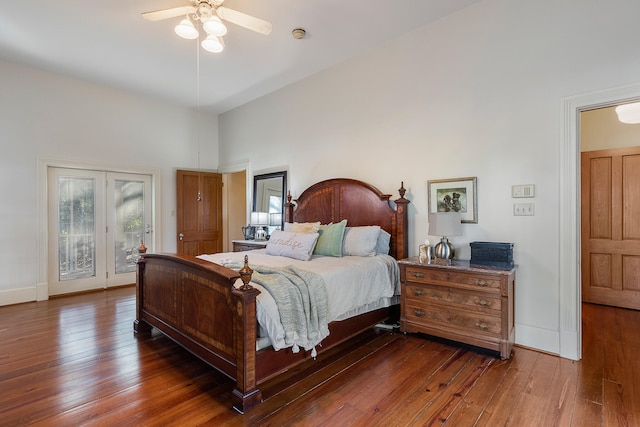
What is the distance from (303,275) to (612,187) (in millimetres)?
4326

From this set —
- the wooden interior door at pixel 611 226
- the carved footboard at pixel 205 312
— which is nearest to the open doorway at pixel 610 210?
the wooden interior door at pixel 611 226

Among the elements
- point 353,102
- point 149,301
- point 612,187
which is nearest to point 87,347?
point 149,301

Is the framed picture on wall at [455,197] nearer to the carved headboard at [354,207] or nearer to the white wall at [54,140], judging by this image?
the carved headboard at [354,207]

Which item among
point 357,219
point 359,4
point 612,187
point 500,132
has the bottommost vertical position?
point 357,219

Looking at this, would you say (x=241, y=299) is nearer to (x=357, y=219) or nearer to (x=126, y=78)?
(x=357, y=219)

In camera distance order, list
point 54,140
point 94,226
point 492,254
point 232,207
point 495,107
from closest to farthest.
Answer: point 492,254 → point 495,107 → point 54,140 → point 94,226 → point 232,207

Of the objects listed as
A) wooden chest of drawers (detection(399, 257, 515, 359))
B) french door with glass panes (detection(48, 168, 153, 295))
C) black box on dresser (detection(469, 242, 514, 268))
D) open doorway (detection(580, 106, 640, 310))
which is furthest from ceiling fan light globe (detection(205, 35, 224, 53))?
open doorway (detection(580, 106, 640, 310))

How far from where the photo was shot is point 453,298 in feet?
9.52

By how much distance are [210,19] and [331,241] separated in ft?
7.87

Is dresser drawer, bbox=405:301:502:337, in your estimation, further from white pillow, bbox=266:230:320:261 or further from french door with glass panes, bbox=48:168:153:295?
french door with glass panes, bbox=48:168:153:295

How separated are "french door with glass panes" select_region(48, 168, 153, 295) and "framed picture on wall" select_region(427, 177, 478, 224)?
4.93 meters

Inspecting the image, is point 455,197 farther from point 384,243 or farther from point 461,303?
point 461,303

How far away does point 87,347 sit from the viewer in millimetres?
2986

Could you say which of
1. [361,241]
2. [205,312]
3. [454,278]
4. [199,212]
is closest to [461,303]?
[454,278]
